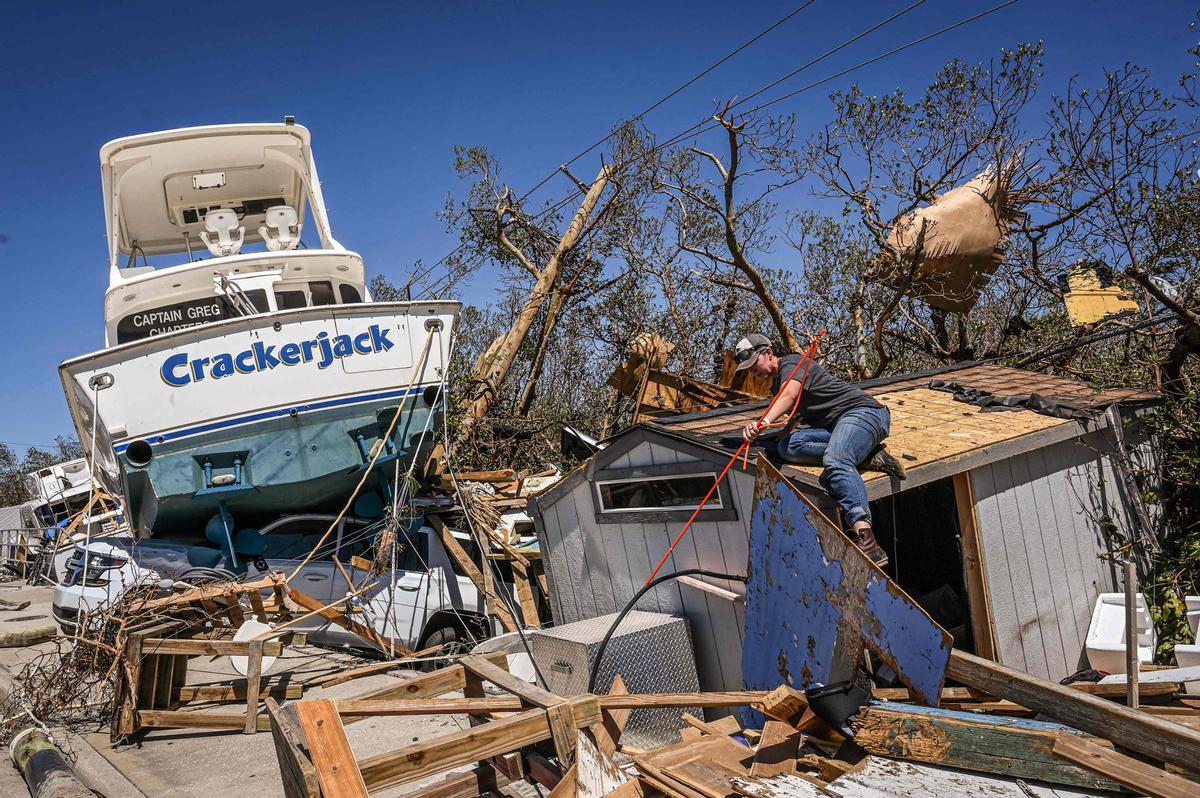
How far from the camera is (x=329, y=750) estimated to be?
3076mm

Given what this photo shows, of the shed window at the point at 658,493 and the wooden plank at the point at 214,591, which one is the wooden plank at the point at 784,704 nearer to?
the shed window at the point at 658,493

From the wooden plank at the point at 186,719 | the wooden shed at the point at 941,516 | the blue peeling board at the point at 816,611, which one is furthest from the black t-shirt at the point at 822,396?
the wooden plank at the point at 186,719

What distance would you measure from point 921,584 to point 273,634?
20.4 feet

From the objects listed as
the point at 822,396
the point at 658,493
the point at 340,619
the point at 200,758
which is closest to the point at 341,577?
the point at 340,619

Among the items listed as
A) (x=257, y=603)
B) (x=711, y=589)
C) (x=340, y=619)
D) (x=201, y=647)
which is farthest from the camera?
(x=340, y=619)

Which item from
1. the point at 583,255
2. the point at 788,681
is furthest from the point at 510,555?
the point at 583,255

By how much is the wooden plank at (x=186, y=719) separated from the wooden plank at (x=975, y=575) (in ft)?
21.5

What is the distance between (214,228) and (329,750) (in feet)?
37.6

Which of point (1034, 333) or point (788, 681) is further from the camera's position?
point (1034, 333)

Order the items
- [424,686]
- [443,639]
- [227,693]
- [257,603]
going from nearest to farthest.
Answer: [424,686] → [257,603] → [227,693] → [443,639]

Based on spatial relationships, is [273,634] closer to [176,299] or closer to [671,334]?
[176,299]

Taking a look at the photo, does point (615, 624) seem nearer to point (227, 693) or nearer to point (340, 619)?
point (340, 619)

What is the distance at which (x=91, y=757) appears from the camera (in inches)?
305

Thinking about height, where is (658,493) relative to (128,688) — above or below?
above
